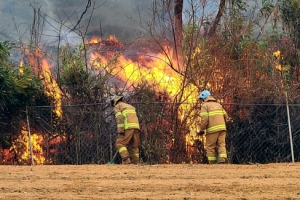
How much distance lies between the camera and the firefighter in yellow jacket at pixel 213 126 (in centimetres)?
1294

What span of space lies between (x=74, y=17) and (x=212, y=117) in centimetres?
717

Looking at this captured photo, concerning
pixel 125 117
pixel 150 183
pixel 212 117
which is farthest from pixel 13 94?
pixel 150 183

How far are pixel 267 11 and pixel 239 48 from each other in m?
1.78

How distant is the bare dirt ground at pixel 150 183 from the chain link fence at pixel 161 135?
254 centimetres

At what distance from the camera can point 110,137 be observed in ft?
45.4

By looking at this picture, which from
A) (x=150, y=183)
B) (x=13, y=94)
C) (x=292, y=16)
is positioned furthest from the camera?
(x=292, y=16)

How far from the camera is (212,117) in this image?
1294 cm

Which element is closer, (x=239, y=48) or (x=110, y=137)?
(x=110, y=137)

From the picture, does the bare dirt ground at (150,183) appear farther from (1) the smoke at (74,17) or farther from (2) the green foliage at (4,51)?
(1) the smoke at (74,17)

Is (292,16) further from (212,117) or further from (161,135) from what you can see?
(161,135)

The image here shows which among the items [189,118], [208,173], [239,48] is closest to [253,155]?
[189,118]

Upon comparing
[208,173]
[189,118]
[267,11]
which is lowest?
[208,173]

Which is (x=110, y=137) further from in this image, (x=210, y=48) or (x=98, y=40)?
(x=98, y=40)

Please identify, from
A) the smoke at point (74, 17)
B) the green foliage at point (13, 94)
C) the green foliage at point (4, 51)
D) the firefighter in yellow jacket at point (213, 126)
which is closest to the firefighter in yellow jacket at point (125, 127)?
the firefighter in yellow jacket at point (213, 126)
